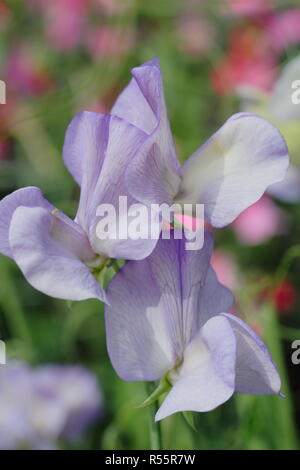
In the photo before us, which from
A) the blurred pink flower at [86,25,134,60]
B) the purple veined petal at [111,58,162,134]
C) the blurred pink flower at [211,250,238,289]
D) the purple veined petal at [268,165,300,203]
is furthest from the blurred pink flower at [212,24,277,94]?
the purple veined petal at [111,58,162,134]

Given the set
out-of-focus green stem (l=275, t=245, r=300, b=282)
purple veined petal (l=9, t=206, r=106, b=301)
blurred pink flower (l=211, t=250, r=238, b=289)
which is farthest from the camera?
blurred pink flower (l=211, t=250, r=238, b=289)

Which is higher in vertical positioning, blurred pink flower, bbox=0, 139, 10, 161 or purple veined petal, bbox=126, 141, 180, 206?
purple veined petal, bbox=126, 141, 180, 206

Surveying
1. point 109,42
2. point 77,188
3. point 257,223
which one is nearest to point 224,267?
point 257,223

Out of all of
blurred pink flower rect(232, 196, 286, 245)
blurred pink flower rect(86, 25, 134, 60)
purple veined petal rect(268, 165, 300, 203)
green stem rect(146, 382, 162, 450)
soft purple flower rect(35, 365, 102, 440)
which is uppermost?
blurred pink flower rect(86, 25, 134, 60)

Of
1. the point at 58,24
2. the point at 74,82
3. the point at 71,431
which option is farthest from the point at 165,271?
the point at 58,24

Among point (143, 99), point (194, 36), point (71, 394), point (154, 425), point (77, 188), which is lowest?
point (71, 394)

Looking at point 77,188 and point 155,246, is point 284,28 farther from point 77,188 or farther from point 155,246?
point 155,246

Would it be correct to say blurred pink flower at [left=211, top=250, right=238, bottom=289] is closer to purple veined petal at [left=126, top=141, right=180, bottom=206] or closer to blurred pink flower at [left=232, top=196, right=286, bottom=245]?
blurred pink flower at [left=232, top=196, right=286, bottom=245]
